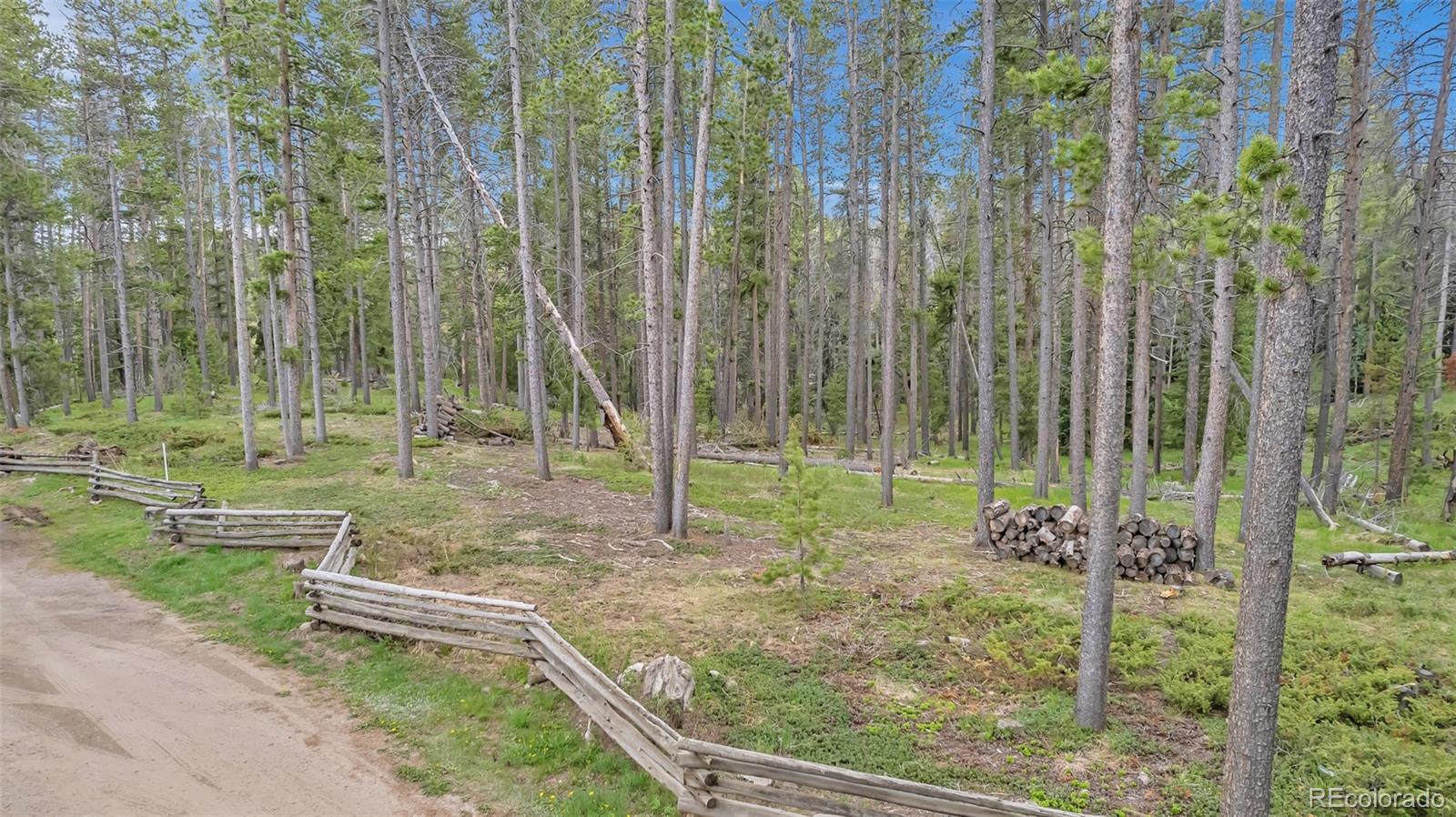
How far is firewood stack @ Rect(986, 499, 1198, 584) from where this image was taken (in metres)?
11.4

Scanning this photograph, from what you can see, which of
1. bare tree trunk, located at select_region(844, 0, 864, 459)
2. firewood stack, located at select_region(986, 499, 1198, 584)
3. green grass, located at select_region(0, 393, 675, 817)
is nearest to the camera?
green grass, located at select_region(0, 393, 675, 817)

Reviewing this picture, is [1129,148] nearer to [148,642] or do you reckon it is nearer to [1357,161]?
[148,642]

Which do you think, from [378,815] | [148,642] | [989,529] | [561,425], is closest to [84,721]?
[148,642]

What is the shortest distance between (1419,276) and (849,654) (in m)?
18.5

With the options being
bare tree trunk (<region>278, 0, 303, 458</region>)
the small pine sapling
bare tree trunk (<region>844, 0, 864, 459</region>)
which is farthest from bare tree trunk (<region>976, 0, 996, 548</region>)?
bare tree trunk (<region>278, 0, 303, 458</region>)

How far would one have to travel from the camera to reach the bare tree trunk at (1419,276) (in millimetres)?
14680

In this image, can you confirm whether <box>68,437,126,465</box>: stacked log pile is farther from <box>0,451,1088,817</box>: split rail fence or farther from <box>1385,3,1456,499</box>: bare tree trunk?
<box>1385,3,1456,499</box>: bare tree trunk

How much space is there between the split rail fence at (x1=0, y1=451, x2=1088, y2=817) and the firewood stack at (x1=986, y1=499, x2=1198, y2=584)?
8.04 meters

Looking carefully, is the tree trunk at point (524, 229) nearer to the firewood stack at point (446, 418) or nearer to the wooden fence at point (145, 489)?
the wooden fence at point (145, 489)

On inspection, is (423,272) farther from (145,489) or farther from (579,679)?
(579,679)

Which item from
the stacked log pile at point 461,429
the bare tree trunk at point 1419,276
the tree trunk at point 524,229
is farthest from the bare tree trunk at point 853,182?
the stacked log pile at point 461,429

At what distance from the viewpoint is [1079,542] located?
11875 mm

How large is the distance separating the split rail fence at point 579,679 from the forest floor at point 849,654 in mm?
292

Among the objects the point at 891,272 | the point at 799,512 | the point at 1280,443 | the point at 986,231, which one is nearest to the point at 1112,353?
the point at 1280,443
